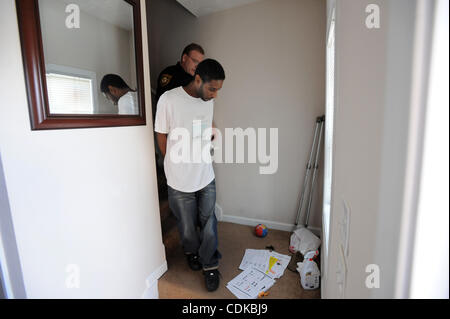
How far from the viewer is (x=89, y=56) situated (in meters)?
0.98

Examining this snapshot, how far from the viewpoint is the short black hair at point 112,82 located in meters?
1.06

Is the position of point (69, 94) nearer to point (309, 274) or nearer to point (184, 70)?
point (184, 70)

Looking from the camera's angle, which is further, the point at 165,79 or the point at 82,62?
the point at 165,79

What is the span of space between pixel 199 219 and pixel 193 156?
53 cm

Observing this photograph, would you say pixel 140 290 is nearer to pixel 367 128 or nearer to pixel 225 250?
pixel 225 250

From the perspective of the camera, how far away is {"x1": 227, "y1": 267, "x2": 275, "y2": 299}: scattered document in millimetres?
1347

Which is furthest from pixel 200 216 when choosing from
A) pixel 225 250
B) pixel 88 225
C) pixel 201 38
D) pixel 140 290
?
pixel 201 38

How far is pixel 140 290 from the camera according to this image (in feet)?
4.34

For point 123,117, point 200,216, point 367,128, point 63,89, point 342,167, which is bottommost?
point 200,216

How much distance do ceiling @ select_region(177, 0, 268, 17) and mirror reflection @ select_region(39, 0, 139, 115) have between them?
1.04 metres

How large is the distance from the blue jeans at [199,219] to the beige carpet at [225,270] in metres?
0.14

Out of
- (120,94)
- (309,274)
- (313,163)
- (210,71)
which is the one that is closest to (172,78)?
(210,71)

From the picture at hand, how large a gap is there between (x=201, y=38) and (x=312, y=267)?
2.41m

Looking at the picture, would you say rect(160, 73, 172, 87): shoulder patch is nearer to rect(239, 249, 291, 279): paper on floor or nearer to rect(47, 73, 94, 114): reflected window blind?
rect(47, 73, 94, 114): reflected window blind
